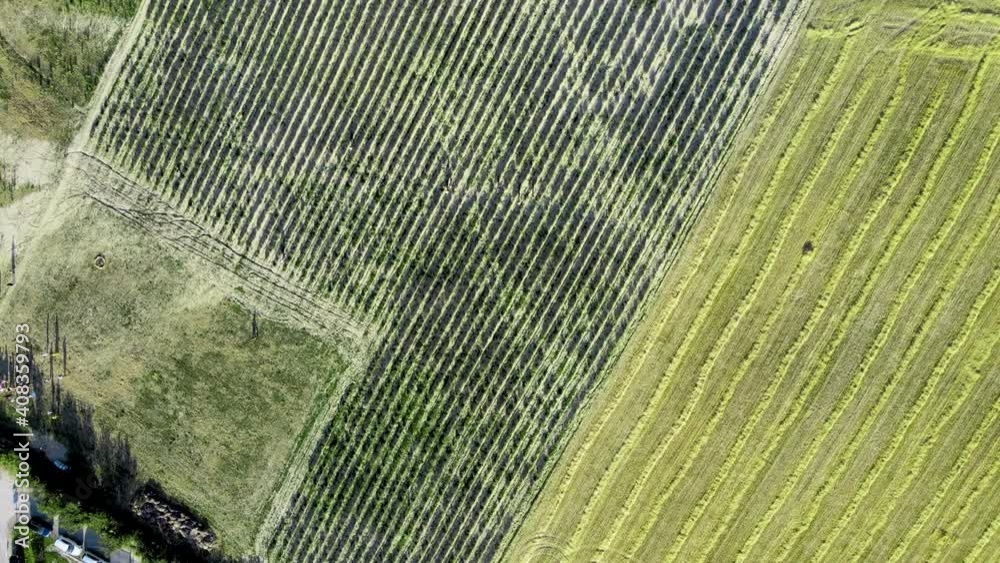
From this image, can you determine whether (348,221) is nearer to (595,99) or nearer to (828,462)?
(595,99)

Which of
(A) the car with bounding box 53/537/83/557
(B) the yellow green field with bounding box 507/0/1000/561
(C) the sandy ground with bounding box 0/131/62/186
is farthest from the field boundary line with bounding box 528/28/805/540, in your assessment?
(C) the sandy ground with bounding box 0/131/62/186

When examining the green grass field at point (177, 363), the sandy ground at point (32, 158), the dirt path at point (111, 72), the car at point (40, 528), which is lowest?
the car at point (40, 528)

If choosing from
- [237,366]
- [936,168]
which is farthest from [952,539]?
[237,366]

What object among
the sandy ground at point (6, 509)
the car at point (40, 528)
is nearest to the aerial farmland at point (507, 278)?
the car at point (40, 528)

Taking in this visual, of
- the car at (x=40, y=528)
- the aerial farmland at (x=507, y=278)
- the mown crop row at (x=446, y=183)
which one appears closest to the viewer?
the aerial farmland at (x=507, y=278)

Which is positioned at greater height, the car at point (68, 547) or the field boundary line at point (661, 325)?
the field boundary line at point (661, 325)

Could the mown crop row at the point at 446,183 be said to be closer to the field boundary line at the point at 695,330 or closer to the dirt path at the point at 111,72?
the dirt path at the point at 111,72

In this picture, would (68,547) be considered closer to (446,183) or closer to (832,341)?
(446,183)
